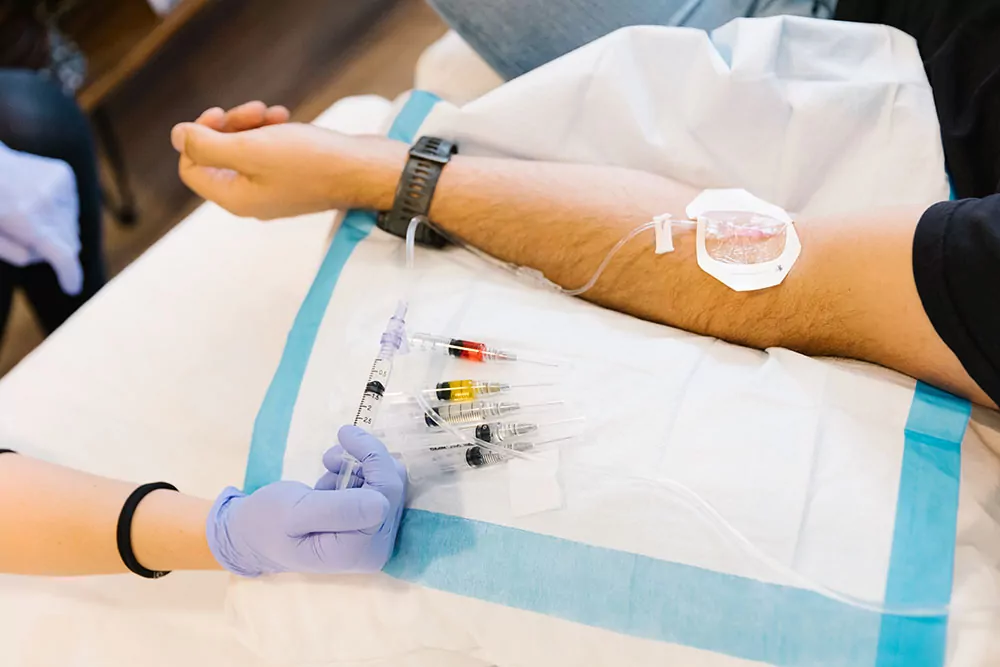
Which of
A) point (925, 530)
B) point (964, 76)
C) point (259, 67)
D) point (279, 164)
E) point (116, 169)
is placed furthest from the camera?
point (259, 67)

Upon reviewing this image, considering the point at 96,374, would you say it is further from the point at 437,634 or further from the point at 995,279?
the point at 995,279

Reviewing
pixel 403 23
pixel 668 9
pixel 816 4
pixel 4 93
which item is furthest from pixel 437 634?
pixel 403 23

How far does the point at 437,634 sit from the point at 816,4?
0.91m

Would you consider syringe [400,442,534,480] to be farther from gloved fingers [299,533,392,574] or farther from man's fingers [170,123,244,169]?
man's fingers [170,123,244,169]

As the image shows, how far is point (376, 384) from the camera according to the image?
801 millimetres

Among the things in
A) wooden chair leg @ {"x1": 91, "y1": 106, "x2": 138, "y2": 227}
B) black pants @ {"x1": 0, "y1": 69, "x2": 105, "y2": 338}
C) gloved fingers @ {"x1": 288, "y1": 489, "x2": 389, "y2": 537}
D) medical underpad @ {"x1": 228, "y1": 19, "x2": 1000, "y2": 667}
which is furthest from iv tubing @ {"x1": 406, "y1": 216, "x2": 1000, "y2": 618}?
wooden chair leg @ {"x1": 91, "y1": 106, "x2": 138, "y2": 227}

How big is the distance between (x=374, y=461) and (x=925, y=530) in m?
0.48

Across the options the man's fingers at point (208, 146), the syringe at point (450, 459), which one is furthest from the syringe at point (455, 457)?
the man's fingers at point (208, 146)

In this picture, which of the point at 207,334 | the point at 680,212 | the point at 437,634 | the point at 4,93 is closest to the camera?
the point at 437,634

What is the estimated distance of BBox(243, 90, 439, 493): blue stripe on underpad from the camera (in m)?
0.84

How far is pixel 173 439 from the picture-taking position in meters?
1.02

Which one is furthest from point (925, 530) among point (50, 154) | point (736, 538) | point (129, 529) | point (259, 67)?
point (259, 67)

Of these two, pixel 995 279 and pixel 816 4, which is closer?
pixel 995 279

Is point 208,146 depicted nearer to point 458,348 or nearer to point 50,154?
point 50,154
